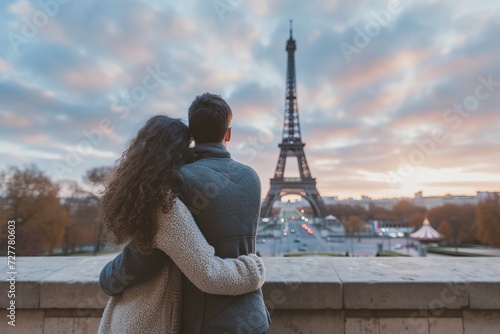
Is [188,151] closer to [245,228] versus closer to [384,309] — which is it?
[245,228]

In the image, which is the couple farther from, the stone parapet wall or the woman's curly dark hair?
the stone parapet wall

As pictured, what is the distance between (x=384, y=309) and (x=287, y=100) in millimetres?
36271

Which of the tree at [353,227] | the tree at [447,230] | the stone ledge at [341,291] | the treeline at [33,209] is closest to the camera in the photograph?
the stone ledge at [341,291]

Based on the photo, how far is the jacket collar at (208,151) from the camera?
4.13 ft

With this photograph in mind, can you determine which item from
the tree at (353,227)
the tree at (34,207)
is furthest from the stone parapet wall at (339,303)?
the tree at (353,227)

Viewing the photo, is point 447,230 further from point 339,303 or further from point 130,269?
point 130,269

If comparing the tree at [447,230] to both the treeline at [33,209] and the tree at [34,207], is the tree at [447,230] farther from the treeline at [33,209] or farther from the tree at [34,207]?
the tree at [34,207]

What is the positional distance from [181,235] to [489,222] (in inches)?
1299

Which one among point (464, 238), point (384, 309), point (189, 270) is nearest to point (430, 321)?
point (384, 309)

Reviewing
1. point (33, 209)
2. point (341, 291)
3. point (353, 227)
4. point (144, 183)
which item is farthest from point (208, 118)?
point (353, 227)

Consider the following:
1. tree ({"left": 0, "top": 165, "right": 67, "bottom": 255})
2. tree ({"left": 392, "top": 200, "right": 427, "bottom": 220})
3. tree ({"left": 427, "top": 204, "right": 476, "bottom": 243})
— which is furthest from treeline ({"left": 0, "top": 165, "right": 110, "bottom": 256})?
tree ({"left": 392, "top": 200, "right": 427, "bottom": 220})

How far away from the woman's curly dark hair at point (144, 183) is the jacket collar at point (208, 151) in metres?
0.05

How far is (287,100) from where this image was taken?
1460 inches

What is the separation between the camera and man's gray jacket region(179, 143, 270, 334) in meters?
1.15
